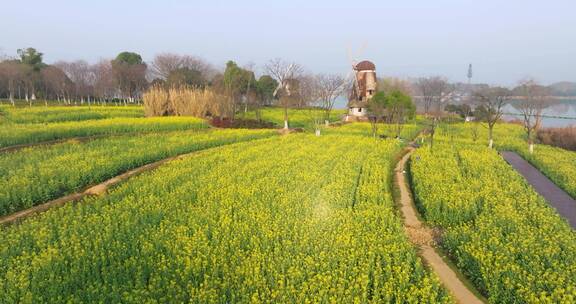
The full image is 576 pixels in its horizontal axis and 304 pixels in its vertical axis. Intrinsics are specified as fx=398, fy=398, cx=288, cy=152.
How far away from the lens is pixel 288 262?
8969 mm

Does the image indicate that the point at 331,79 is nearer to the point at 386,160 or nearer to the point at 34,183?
the point at 386,160

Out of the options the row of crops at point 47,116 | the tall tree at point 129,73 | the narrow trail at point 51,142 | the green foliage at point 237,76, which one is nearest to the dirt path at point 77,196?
the narrow trail at point 51,142

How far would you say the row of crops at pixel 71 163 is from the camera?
14.2 metres

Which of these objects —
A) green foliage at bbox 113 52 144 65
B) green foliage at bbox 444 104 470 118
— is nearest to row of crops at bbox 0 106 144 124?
green foliage at bbox 113 52 144 65

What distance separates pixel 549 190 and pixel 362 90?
4016 cm

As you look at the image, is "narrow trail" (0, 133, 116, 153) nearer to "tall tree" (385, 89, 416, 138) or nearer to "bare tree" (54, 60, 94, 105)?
"tall tree" (385, 89, 416, 138)

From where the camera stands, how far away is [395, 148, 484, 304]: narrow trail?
29.5ft

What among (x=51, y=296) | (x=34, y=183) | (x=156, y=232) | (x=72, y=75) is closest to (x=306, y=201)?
(x=156, y=232)

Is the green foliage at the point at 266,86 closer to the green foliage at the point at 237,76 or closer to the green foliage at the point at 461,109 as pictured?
the green foliage at the point at 237,76

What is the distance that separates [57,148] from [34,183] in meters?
8.39

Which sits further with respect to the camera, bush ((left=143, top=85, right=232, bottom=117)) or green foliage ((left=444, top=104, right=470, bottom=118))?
green foliage ((left=444, top=104, right=470, bottom=118))

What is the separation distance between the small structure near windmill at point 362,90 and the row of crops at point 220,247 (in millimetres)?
40101

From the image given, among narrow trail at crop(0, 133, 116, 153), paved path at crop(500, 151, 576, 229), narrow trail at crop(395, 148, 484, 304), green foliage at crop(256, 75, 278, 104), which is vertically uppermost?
green foliage at crop(256, 75, 278, 104)

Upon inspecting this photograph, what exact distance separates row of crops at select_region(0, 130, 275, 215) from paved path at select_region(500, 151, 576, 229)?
18383mm
